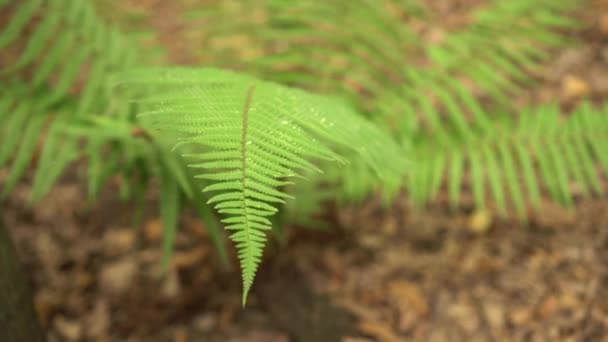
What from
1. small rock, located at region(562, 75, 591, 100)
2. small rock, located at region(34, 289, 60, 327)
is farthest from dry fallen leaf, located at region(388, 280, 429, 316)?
small rock, located at region(562, 75, 591, 100)

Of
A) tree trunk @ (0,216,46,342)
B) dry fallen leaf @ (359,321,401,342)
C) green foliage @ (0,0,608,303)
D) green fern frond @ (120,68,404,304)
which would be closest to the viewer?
green fern frond @ (120,68,404,304)

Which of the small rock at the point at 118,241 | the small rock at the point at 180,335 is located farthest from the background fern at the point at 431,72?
the small rock at the point at 118,241

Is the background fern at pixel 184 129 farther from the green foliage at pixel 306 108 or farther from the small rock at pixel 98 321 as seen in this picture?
the small rock at pixel 98 321

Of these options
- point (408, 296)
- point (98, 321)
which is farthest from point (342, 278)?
point (98, 321)

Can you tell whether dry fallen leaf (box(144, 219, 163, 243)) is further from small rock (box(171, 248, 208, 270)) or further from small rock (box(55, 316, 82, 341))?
small rock (box(55, 316, 82, 341))

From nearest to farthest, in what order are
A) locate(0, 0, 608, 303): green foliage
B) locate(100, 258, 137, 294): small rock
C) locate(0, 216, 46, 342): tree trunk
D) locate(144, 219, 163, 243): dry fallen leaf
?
locate(0, 216, 46, 342): tree trunk
locate(0, 0, 608, 303): green foliage
locate(100, 258, 137, 294): small rock
locate(144, 219, 163, 243): dry fallen leaf

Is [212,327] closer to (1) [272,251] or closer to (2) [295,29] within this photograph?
(1) [272,251]

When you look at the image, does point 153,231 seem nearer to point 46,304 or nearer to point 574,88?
point 46,304

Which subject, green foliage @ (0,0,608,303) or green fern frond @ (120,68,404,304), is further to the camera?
green foliage @ (0,0,608,303)
